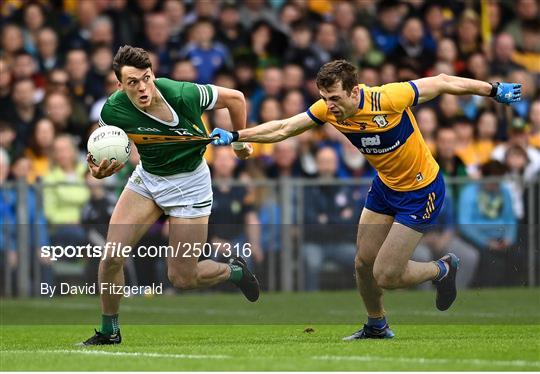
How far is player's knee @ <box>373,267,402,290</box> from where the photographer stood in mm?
11398

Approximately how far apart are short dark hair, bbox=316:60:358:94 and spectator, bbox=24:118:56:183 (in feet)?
21.8

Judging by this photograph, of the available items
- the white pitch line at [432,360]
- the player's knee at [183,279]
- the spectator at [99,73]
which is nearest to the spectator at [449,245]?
the spectator at [99,73]

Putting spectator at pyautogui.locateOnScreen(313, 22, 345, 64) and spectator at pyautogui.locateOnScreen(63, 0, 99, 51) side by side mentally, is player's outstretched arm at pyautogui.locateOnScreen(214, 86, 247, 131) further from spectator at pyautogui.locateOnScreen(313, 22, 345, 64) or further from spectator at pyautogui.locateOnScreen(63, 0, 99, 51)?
spectator at pyautogui.locateOnScreen(313, 22, 345, 64)

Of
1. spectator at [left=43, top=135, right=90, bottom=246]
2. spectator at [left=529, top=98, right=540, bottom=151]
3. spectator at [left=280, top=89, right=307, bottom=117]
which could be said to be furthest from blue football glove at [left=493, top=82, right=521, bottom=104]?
spectator at [left=529, top=98, right=540, bottom=151]

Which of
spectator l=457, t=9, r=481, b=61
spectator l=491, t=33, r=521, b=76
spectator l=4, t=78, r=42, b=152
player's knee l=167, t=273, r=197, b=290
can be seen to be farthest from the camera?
spectator l=457, t=9, r=481, b=61

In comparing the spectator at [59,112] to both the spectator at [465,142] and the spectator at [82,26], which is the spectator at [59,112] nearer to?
the spectator at [82,26]

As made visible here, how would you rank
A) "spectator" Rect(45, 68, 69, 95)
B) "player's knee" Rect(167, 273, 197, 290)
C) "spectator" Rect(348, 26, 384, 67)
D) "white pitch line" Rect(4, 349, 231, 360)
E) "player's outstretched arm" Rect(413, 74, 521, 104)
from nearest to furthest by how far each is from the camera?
"white pitch line" Rect(4, 349, 231, 360)
"player's outstretched arm" Rect(413, 74, 521, 104)
"player's knee" Rect(167, 273, 197, 290)
"spectator" Rect(45, 68, 69, 95)
"spectator" Rect(348, 26, 384, 67)

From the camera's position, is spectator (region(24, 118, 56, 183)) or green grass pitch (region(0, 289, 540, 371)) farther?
spectator (region(24, 118, 56, 183))

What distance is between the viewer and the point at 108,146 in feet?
36.6

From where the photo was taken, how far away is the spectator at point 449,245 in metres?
16.6

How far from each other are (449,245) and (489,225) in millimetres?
557

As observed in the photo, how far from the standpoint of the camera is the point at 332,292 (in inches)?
675

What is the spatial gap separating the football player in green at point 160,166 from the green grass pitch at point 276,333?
0.62m

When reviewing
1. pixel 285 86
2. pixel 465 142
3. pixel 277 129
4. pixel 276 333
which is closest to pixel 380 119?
pixel 277 129
